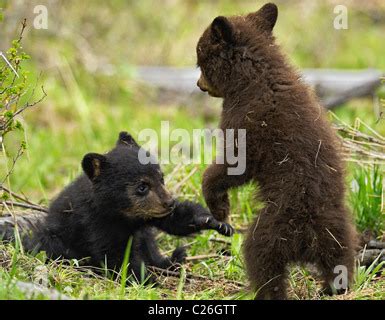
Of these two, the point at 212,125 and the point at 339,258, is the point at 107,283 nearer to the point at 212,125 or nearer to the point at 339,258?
the point at 339,258

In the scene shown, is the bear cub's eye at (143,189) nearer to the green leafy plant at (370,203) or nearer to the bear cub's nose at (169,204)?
the bear cub's nose at (169,204)

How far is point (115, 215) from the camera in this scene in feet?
20.4

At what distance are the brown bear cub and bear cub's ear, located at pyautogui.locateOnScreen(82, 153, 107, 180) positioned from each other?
920mm

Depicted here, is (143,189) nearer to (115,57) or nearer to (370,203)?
(370,203)

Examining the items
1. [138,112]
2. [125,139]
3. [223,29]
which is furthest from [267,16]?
[138,112]

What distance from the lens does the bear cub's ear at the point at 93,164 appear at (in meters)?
6.07

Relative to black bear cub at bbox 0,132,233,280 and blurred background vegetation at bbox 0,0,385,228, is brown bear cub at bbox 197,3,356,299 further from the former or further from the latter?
blurred background vegetation at bbox 0,0,385,228

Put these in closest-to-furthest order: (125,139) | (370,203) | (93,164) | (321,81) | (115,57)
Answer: (93,164)
(125,139)
(370,203)
(321,81)
(115,57)

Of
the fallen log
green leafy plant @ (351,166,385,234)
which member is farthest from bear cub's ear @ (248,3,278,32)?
the fallen log

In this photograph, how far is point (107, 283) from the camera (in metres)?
5.55

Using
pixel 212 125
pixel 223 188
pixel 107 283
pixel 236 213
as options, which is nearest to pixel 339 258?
pixel 223 188

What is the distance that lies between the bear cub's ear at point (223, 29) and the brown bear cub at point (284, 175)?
0.01m

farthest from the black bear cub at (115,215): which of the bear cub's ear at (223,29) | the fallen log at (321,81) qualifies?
the fallen log at (321,81)

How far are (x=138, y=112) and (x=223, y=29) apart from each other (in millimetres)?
7451
